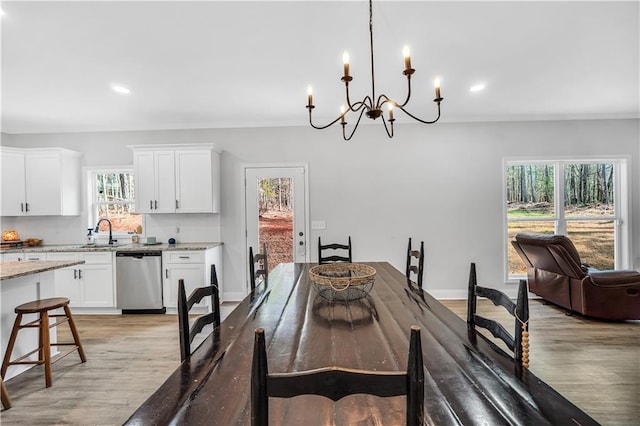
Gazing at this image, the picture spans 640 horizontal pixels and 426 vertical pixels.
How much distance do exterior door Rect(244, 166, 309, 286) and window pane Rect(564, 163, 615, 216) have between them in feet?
13.2

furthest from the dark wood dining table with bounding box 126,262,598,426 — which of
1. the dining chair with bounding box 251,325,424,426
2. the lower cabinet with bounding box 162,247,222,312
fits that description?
the lower cabinet with bounding box 162,247,222,312

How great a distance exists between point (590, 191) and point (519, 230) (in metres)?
1.22

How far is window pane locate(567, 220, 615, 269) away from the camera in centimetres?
469

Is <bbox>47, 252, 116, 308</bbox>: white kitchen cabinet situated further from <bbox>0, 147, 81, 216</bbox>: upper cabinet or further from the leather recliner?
the leather recliner

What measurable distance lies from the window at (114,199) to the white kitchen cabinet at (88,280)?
0.74 meters

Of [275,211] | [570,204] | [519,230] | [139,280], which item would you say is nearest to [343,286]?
[275,211]

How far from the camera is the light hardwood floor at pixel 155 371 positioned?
2115 millimetres

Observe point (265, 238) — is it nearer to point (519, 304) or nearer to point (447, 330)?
point (447, 330)

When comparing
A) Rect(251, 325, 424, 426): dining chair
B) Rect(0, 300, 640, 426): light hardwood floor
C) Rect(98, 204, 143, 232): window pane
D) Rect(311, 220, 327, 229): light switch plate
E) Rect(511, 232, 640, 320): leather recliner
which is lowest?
Rect(0, 300, 640, 426): light hardwood floor

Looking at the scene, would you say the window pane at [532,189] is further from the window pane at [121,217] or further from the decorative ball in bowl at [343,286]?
the window pane at [121,217]

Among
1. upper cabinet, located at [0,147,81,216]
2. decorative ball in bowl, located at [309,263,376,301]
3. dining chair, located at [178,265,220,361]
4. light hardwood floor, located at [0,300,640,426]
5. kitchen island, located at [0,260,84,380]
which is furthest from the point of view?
upper cabinet, located at [0,147,81,216]

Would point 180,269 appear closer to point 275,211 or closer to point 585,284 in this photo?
point 275,211

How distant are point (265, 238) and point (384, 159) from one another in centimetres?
215

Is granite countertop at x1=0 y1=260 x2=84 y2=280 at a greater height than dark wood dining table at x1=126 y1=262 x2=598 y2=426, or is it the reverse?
granite countertop at x1=0 y1=260 x2=84 y2=280
